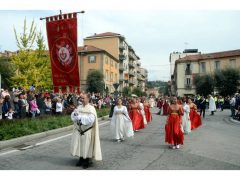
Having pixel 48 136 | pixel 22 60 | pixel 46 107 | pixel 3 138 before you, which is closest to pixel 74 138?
pixel 3 138

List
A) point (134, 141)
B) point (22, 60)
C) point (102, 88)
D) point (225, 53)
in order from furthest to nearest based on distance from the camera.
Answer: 1. point (225, 53)
2. point (102, 88)
3. point (22, 60)
4. point (134, 141)

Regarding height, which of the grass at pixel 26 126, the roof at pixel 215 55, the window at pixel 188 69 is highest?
the roof at pixel 215 55

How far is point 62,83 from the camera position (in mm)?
14297

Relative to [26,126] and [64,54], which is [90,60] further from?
[26,126]

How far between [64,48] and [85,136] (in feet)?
22.7

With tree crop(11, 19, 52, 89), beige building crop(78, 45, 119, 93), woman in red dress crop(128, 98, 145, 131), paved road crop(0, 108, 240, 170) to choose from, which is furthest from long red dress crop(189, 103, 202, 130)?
beige building crop(78, 45, 119, 93)

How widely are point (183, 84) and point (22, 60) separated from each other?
4926cm

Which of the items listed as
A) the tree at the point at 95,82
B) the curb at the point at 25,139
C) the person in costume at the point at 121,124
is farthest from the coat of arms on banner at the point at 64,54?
the tree at the point at 95,82

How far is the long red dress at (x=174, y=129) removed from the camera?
34.5ft

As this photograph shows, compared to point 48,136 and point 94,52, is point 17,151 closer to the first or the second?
point 48,136

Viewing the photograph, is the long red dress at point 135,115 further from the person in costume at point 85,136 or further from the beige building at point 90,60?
the beige building at point 90,60

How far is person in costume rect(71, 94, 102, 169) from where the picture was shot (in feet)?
25.6

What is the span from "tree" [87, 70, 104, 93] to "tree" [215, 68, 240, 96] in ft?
63.9

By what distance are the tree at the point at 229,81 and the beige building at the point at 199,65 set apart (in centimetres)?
1496
